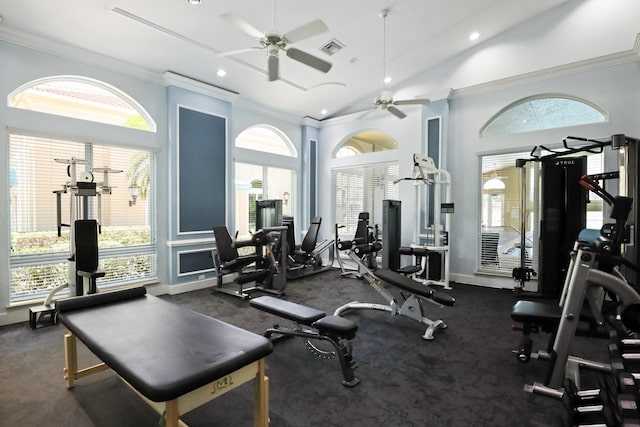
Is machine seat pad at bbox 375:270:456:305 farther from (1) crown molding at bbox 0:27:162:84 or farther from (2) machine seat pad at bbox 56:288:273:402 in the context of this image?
(1) crown molding at bbox 0:27:162:84

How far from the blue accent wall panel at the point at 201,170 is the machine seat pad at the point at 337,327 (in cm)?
338

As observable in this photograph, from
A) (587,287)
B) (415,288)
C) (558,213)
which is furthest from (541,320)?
(558,213)

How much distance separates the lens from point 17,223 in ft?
12.0

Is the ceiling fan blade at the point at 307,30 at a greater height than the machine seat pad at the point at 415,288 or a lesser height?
greater

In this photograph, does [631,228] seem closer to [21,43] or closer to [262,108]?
[262,108]

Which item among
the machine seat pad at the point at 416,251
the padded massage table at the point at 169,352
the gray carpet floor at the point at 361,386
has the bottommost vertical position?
the gray carpet floor at the point at 361,386

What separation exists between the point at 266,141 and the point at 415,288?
4627 millimetres

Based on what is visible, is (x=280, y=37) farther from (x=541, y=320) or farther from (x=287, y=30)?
(x=541, y=320)

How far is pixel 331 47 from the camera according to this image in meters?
4.79

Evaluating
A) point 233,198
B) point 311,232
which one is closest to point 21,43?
point 233,198

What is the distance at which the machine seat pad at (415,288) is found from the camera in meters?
3.06

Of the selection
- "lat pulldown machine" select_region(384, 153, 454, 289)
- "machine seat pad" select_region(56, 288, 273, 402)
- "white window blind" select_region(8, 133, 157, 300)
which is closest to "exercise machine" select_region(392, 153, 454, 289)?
"lat pulldown machine" select_region(384, 153, 454, 289)

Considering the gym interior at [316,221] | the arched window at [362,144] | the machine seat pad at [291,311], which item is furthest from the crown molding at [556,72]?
the machine seat pad at [291,311]

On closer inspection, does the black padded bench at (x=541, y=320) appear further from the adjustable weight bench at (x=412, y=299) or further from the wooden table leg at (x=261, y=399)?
the wooden table leg at (x=261, y=399)
